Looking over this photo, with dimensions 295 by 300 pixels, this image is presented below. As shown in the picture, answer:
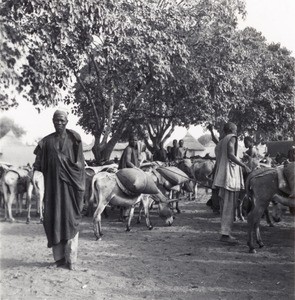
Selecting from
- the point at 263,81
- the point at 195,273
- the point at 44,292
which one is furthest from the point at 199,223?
the point at 263,81

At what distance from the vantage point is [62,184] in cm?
595

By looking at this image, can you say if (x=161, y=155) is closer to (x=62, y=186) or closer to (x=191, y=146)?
(x=62, y=186)

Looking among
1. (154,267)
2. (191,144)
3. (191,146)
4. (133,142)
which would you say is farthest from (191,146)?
(154,267)

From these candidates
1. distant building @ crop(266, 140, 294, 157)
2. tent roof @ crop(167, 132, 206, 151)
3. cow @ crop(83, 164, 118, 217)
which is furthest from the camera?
tent roof @ crop(167, 132, 206, 151)

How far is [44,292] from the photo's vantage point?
5.07 meters

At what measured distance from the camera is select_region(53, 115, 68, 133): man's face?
5.92m

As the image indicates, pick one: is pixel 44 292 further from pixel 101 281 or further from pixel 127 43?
pixel 127 43

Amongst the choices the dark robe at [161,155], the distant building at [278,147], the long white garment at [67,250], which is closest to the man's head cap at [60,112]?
the long white garment at [67,250]

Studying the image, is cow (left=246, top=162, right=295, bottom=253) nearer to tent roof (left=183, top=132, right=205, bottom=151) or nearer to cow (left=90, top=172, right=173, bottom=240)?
cow (left=90, top=172, right=173, bottom=240)

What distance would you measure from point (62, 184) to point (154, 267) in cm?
191

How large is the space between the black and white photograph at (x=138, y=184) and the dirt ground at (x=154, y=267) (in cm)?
2

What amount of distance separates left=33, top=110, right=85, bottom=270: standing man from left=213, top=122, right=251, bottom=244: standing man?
10.3 ft

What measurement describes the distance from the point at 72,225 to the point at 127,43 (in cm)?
879

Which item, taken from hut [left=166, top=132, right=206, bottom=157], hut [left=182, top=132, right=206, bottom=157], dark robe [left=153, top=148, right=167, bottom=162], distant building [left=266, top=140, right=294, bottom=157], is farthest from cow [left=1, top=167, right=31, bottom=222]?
hut [left=182, top=132, right=206, bottom=157]
